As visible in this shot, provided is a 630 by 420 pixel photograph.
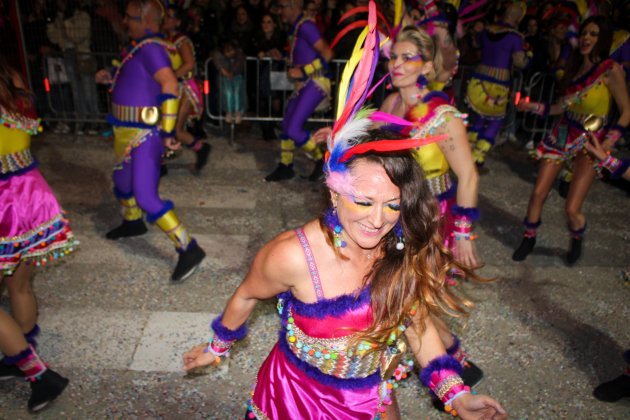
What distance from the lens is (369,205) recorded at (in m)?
1.76

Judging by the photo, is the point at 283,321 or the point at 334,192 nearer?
the point at 334,192

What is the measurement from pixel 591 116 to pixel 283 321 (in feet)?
12.1

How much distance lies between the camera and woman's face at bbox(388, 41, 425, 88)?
122 inches

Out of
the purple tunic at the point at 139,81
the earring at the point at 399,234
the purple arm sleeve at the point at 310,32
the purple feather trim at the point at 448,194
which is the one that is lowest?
the purple feather trim at the point at 448,194

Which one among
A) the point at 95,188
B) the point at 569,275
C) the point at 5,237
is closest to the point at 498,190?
the point at 569,275

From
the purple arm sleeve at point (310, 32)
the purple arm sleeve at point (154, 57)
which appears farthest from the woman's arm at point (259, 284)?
the purple arm sleeve at point (310, 32)

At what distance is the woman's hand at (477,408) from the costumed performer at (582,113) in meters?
Result: 3.09

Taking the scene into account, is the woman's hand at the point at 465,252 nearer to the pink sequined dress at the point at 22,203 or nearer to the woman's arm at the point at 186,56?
the pink sequined dress at the point at 22,203

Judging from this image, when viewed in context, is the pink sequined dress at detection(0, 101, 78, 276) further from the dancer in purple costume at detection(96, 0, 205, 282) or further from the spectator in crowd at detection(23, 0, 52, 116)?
the spectator in crowd at detection(23, 0, 52, 116)

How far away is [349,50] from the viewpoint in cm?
793

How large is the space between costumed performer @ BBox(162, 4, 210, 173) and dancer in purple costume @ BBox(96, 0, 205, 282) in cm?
189

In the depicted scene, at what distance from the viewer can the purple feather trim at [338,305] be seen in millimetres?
1834

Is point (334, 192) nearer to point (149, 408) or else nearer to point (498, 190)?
point (149, 408)

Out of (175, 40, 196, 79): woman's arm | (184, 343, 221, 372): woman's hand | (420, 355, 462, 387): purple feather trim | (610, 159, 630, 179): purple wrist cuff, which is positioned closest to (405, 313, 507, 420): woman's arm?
(420, 355, 462, 387): purple feather trim
